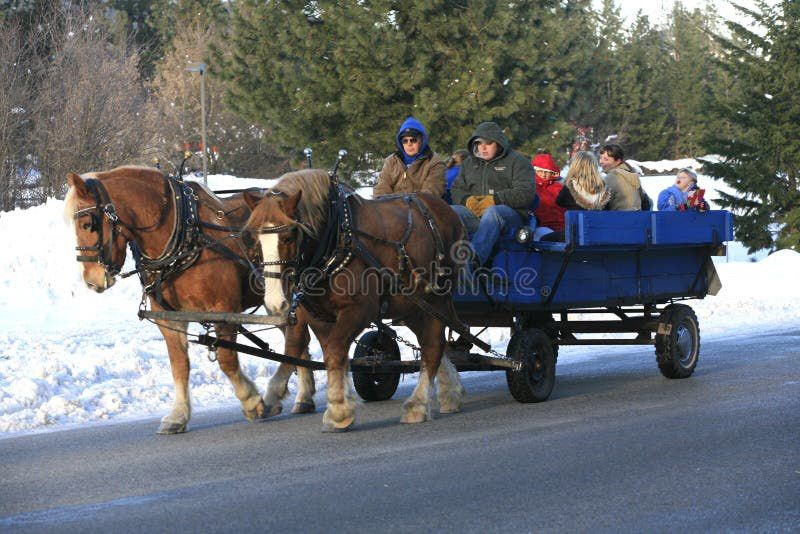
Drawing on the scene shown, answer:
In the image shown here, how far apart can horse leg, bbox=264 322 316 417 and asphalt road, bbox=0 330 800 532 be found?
0.78 ft

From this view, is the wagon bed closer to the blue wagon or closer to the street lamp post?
the blue wagon

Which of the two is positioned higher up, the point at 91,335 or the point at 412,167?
the point at 412,167

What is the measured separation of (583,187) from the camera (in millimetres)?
10320

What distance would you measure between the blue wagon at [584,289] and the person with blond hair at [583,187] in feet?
1.63

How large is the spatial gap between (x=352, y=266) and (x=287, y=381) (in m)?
1.51

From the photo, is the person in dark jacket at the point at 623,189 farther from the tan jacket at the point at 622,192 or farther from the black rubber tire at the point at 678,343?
the black rubber tire at the point at 678,343

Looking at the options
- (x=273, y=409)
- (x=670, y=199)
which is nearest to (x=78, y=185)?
(x=273, y=409)

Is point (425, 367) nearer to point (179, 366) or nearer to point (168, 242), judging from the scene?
point (179, 366)

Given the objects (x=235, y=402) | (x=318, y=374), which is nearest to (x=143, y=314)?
(x=235, y=402)

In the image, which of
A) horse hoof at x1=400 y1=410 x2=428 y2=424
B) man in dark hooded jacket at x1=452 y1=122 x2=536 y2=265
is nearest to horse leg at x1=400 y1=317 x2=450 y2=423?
horse hoof at x1=400 y1=410 x2=428 y2=424

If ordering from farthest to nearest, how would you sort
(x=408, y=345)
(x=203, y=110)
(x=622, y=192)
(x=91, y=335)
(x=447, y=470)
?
1. (x=203, y=110)
2. (x=91, y=335)
3. (x=622, y=192)
4. (x=408, y=345)
5. (x=447, y=470)

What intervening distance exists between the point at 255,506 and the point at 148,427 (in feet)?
9.55

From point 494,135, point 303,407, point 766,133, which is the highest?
point 766,133

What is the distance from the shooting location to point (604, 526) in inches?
207
